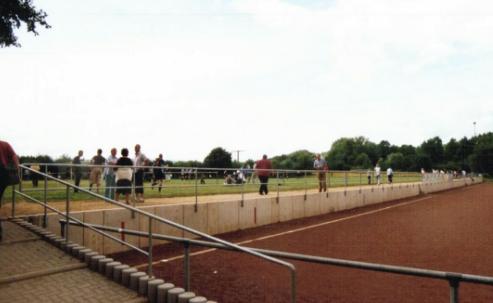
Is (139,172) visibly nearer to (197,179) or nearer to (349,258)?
(197,179)

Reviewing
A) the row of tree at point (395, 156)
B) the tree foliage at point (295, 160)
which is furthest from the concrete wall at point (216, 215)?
the tree foliage at point (295, 160)

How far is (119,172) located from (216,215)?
12.1 ft

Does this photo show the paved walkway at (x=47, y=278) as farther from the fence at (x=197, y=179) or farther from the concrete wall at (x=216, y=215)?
the fence at (x=197, y=179)

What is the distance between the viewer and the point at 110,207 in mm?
11008

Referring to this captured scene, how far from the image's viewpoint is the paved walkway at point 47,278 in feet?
18.8

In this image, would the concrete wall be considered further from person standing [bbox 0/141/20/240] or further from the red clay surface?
person standing [bbox 0/141/20/240]

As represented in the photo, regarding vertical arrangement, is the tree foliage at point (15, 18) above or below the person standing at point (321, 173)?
above

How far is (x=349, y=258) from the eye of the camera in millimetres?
10625

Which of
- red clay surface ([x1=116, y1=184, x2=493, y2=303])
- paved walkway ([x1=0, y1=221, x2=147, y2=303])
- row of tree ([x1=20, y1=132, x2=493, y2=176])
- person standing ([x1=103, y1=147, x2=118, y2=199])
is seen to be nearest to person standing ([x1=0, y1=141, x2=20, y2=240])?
paved walkway ([x1=0, y1=221, x2=147, y2=303])

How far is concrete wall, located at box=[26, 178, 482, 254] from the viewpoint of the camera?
995 centimetres

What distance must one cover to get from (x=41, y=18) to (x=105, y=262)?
1188 centimetres

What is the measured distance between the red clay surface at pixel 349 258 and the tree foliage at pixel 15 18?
9.15 meters

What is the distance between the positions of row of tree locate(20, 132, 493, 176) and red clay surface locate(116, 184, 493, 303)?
6926 centimetres

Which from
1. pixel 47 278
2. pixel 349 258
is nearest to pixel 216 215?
pixel 349 258
